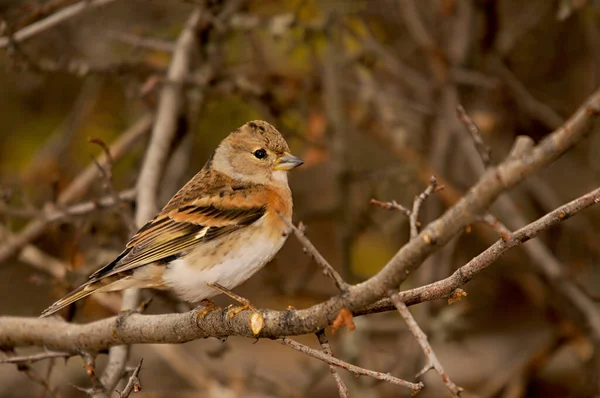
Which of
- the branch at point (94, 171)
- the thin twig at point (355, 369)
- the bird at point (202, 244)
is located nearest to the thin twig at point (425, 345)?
the thin twig at point (355, 369)

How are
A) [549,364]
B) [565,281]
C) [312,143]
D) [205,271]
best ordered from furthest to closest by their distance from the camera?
1. [549,364]
2. [312,143]
3. [565,281]
4. [205,271]

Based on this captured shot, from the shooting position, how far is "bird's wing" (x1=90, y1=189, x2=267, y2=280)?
10.1 feet

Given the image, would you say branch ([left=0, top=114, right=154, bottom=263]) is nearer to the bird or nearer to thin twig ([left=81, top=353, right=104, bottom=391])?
the bird

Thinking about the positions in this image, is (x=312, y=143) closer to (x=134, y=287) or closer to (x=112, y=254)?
(x=112, y=254)

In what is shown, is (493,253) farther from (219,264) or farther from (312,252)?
(219,264)

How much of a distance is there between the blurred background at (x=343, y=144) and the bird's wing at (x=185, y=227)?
2.85 ft

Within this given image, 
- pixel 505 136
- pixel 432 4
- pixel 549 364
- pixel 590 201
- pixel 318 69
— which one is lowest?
pixel 590 201

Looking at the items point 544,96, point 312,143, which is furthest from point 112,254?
point 544,96

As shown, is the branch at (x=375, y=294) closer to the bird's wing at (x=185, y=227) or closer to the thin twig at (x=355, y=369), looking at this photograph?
the thin twig at (x=355, y=369)

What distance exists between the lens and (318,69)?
502 cm

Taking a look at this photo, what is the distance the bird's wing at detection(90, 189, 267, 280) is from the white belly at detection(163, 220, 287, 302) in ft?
0.17

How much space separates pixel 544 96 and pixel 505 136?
635mm

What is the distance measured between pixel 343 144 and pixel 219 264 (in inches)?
75.0

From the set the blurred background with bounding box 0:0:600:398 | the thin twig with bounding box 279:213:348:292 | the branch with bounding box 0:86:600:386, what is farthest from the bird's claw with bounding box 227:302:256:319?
the blurred background with bounding box 0:0:600:398
